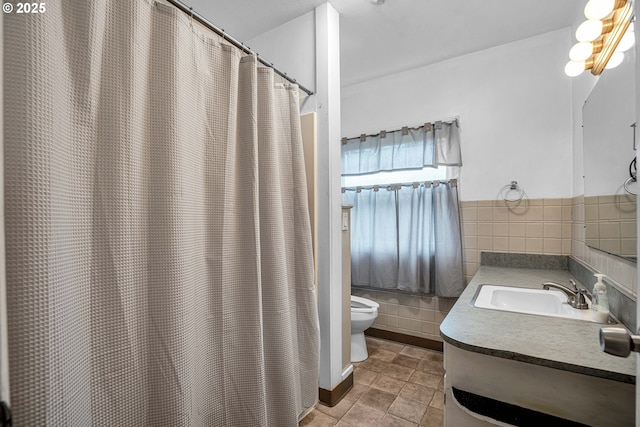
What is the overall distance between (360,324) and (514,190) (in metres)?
1.53

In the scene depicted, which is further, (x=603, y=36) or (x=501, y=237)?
(x=501, y=237)

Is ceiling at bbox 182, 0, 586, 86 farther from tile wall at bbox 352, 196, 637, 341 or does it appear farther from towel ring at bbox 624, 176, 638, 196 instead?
towel ring at bbox 624, 176, 638, 196

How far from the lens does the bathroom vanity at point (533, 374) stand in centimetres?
76

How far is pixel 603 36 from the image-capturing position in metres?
1.29

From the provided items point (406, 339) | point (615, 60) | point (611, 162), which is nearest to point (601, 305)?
point (611, 162)

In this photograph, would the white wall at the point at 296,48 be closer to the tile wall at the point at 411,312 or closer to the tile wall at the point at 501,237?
the tile wall at the point at 501,237

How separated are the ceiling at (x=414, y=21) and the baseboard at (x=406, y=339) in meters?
2.36

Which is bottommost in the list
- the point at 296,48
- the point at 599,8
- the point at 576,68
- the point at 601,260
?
the point at 601,260

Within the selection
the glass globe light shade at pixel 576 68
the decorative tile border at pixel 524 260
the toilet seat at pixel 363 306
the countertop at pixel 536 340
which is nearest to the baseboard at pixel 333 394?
the toilet seat at pixel 363 306

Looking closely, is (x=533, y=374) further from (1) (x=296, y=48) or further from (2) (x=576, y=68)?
(1) (x=296, y=48)

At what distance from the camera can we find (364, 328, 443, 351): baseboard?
232 cm

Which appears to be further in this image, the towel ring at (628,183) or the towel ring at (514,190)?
the towel ring at (514,190)

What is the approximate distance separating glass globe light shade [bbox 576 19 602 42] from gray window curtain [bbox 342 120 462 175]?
0.92 metres

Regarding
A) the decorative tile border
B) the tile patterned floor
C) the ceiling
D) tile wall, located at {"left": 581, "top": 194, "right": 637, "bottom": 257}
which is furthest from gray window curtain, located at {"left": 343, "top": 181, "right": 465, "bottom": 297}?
the ceiling
